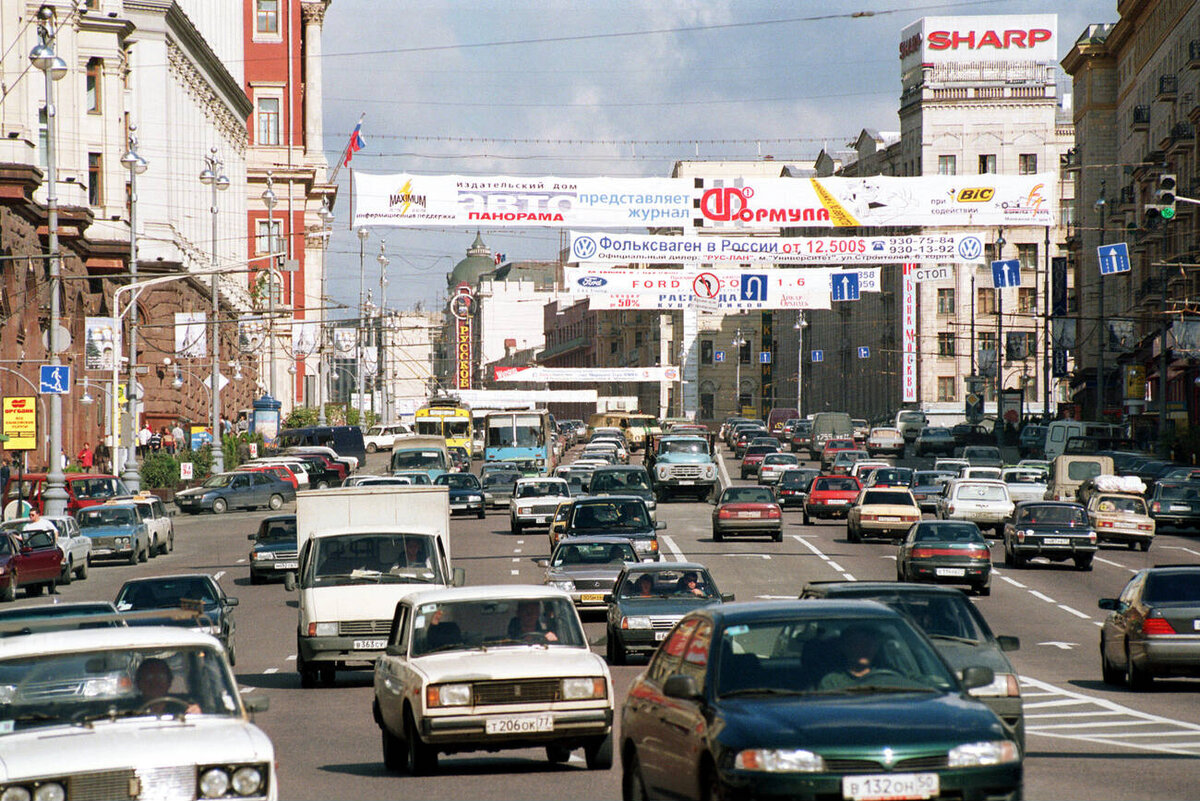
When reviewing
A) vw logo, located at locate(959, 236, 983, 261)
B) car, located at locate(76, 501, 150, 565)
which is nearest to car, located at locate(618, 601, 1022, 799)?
car, located at locate(76, 501, 150, 565)

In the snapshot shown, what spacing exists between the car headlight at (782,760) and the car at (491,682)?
16.2 feet

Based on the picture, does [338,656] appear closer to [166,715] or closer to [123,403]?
Answer: [166,715]

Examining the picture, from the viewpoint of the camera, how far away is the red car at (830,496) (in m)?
53.9

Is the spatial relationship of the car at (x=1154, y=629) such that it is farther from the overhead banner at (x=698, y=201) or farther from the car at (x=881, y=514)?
the overhead banner at (x=698, y=201)

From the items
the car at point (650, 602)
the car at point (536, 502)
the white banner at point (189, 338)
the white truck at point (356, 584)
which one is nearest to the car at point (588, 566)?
the car at point (650, 602)

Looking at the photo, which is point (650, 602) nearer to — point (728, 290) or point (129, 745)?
point (129, 745)

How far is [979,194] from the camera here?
170ft

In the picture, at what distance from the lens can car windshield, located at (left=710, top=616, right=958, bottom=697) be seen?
9.19 meters

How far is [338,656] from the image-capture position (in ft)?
67.8

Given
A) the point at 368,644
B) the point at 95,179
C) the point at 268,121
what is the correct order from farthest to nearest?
the point at 268,121 < the point at 95,179 < the point at 368,644

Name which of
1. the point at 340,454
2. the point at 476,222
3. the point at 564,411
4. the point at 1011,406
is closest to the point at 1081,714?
the point at 476,222

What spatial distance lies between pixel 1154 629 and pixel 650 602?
635 centimetres

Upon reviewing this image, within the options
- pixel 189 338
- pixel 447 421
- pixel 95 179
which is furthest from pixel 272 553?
pixel 447 421

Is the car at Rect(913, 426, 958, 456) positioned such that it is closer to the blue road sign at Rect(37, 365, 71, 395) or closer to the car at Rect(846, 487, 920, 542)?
the car at Rect(846, 487, 920, 542)
